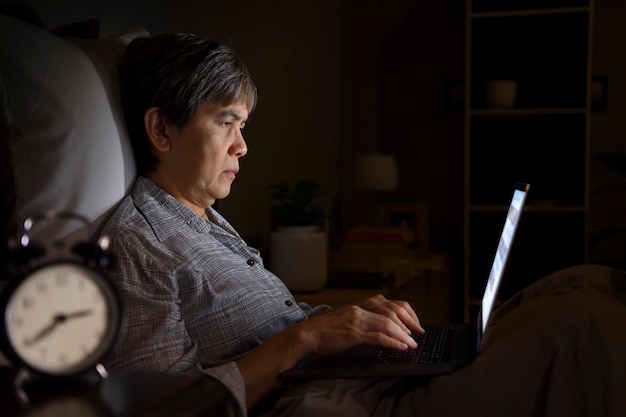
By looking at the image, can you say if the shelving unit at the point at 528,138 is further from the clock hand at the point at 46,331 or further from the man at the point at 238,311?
the clock hand at the point at 46,331

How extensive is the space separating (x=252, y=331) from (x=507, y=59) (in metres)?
2.92

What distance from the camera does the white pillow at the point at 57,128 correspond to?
3.85 feet

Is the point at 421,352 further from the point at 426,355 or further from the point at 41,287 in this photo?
the point at 41,287

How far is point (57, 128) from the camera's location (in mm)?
1208

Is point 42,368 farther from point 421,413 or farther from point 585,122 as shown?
point 585,122

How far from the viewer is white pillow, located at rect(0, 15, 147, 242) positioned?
1174mm

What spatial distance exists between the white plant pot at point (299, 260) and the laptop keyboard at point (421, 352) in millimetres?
748

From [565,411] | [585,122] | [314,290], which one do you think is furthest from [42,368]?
[585,122]

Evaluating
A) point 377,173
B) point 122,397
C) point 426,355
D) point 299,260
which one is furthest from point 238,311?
point 377,173

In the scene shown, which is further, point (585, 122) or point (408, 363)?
point (585, 122)

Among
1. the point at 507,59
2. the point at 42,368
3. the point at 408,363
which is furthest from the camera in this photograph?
the point at 507,59

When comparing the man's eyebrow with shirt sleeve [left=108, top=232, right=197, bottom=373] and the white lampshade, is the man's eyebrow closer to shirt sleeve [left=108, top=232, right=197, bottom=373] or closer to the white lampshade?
shirt sleeve [left=108, top=232, right=197, bottom=373]

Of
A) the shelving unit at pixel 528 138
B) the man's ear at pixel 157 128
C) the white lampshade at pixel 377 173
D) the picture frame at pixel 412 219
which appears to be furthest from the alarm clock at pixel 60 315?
the shelving unit at pixel 528 138

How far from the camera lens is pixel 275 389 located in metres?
1.23
